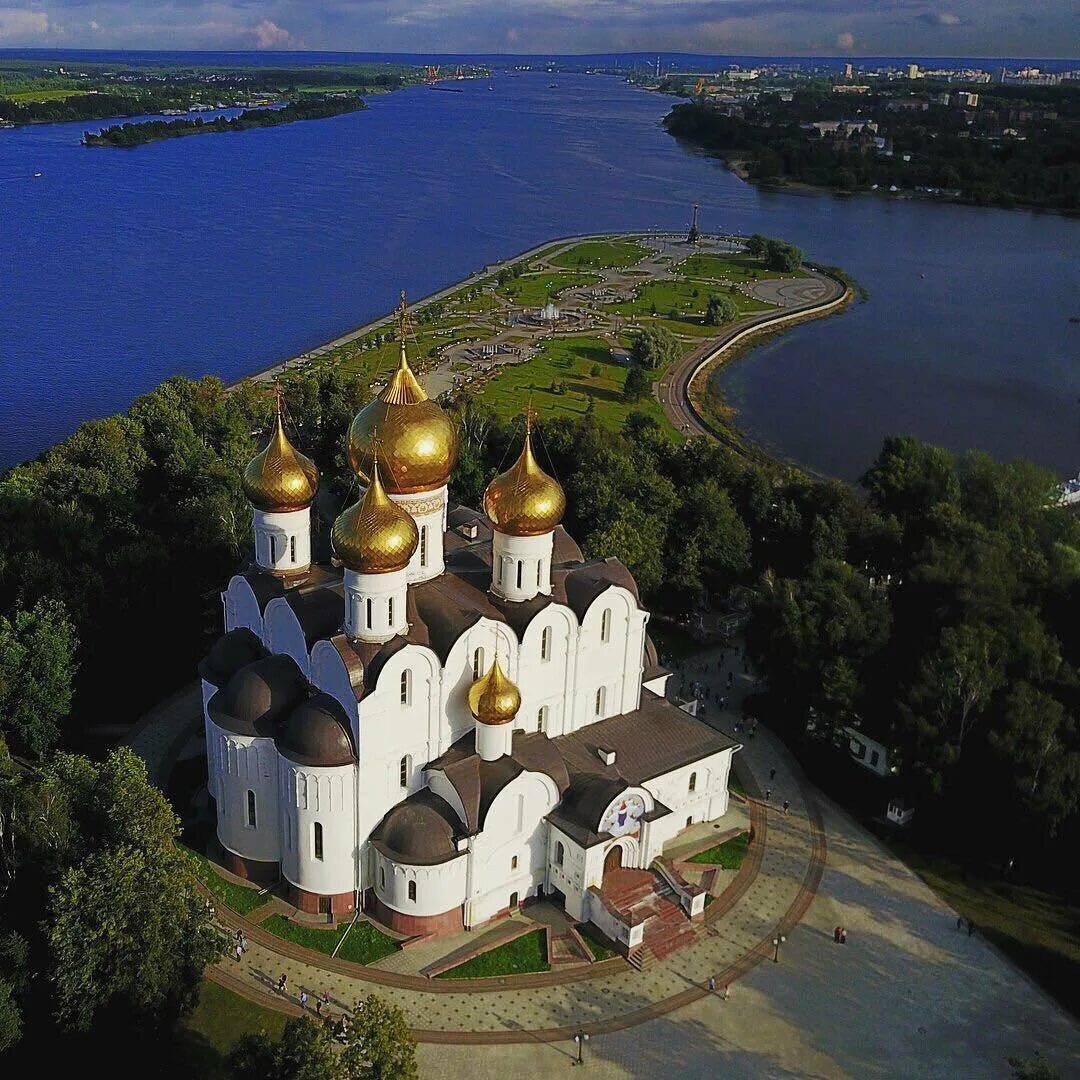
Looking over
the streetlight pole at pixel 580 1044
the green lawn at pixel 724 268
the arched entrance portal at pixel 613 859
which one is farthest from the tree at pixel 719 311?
the streetlight pole at pixel 580 1044

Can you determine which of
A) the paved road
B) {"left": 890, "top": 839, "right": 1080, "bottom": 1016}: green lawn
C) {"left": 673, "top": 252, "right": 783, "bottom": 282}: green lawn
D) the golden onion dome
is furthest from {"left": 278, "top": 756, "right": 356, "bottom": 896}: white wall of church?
{"left": 673, "top": 252, "right": 783, "bottom": 282}: green lawn

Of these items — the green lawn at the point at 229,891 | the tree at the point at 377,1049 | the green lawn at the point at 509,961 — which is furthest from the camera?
the green lawn at the point at 229,891

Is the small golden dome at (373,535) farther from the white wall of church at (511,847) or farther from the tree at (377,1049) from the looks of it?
the tree at (377,1049)

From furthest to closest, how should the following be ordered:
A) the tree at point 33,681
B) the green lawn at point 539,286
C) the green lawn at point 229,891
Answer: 1. the green lawn at point 539,286
2. the tree at point 33,681
3. the green lawn at point 229,891

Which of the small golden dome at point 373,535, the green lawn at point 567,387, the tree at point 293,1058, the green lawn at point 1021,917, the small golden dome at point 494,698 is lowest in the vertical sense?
the green lawn at point 1021,917

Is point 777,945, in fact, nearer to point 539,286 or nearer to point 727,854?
point 727,854

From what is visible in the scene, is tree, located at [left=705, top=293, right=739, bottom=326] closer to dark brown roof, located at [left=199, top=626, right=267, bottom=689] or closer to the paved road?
the paved road
